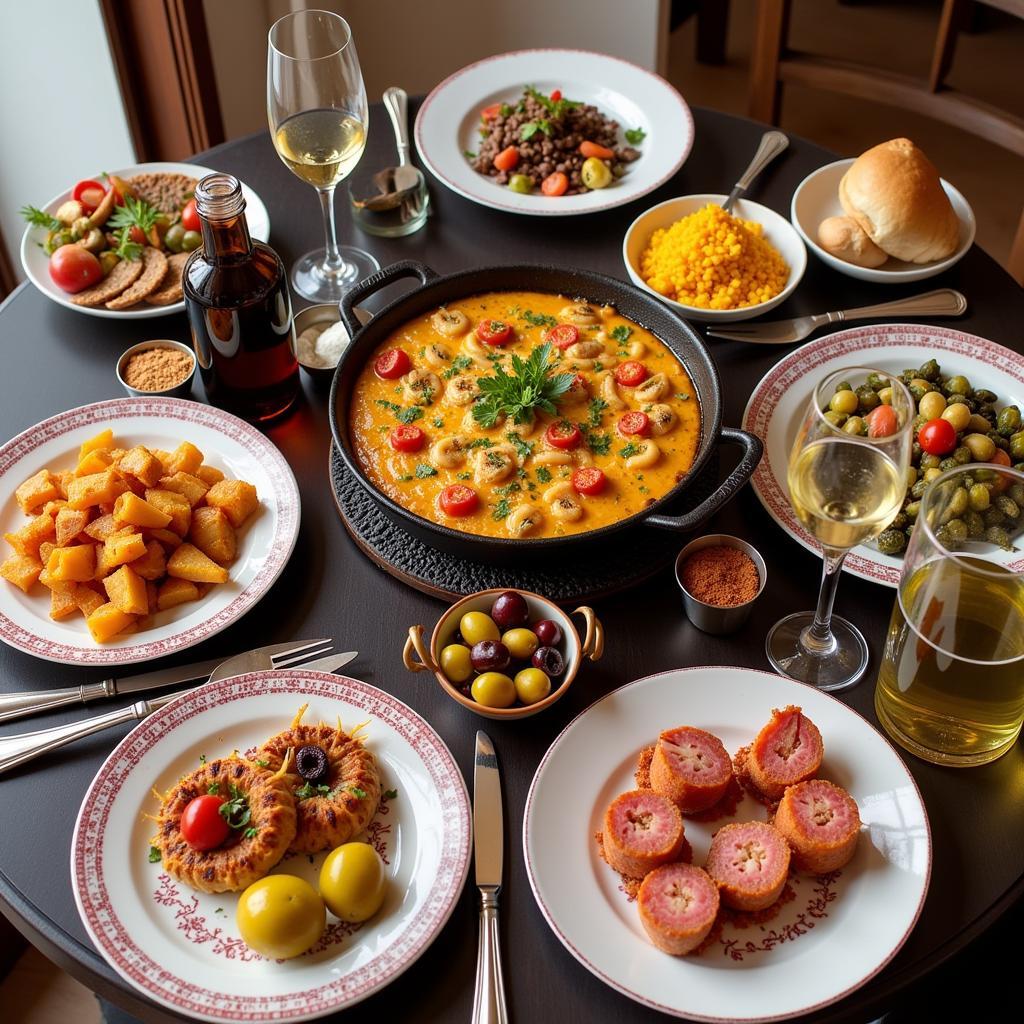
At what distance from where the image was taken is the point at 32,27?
3.57 metres

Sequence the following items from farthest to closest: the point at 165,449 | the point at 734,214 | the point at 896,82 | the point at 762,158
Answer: the point at 896,82 → the point at 762,158 → the point at 734,214 → the point at 165,449

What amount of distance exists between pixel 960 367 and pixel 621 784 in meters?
1.19

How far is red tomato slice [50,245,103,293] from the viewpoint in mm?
2477

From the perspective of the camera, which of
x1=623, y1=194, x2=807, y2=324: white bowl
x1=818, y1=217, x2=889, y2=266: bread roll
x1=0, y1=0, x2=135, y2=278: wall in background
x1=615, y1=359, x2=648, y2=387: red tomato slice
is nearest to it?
x1=615, y1=359, x2=648, y2=387: red tomato slice

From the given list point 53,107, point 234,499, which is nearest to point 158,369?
point 234,499

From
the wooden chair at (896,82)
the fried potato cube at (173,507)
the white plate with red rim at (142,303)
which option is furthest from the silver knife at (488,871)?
the wooden chair at (896,82)

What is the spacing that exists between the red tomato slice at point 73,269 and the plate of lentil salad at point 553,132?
2.74 feet

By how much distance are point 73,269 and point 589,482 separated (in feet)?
4.15

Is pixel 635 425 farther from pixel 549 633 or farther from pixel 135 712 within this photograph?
pixel 135 712

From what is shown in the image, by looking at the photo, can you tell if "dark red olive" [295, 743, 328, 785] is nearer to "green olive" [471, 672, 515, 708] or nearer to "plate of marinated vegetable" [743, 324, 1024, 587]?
"green olive" [471, 672, 515, 708]

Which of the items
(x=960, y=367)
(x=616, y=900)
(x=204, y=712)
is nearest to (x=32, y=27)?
(x=204, y=712)

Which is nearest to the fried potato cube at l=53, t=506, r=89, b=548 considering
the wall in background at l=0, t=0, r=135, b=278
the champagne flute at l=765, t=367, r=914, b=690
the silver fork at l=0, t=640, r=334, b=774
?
the silver fork at l=0, t=640, r=334, b=774

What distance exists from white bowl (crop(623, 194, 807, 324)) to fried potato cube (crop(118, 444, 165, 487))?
1.07 metres

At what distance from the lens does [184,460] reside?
2049 millimetres
